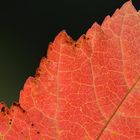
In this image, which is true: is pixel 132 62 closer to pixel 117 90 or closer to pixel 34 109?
pixel 117 90

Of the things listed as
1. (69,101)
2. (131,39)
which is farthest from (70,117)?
(131,39)

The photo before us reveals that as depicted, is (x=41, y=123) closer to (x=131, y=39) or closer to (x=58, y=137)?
(x=58, y=137)

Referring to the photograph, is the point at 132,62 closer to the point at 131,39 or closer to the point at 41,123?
the point at 131,39

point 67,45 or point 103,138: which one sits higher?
point 67,45

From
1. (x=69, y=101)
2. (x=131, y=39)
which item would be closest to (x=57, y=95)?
(x=69, y=101)
